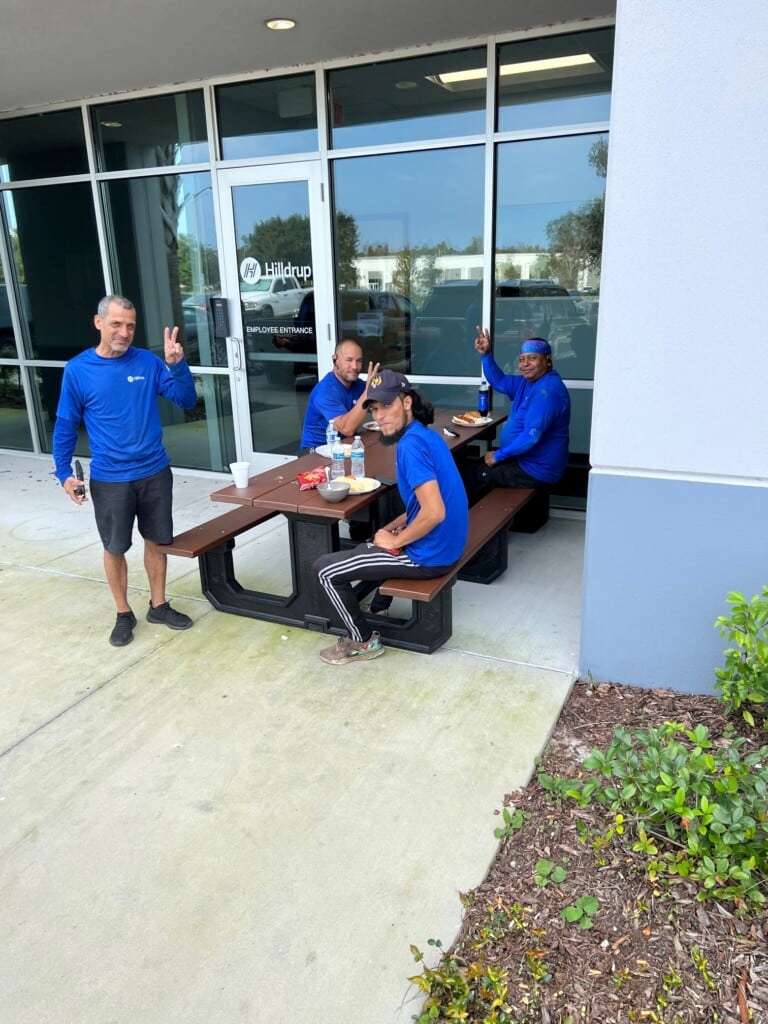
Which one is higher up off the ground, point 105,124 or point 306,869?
point 105,124

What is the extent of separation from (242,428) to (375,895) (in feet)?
17.4

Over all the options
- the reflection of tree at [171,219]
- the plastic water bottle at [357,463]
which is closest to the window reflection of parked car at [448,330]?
the plastic water bottle at [357,463]

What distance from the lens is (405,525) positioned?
380cm

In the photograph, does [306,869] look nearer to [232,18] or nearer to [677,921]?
[677,921]

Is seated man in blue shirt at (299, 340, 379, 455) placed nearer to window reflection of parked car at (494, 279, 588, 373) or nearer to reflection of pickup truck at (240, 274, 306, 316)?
window reflection of parked car at (494, 279, 588, 373)

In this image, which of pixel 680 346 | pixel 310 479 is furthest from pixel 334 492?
pixel 680 346

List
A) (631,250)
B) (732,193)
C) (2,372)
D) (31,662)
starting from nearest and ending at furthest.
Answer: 1. (732,193)
2. (631,250)
3. (31,662)
4. (2,372)

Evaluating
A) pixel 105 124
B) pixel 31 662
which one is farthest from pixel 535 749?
pixel 105 124

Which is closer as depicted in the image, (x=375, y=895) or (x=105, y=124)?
(x=375, y=895)

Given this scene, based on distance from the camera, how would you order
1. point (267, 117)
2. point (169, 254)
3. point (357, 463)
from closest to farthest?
point (357, 463)
point (267, 117)
point (169, 254)

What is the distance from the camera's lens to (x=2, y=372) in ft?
27.9

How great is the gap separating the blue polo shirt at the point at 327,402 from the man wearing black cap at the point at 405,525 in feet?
4.84

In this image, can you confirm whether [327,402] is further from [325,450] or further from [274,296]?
[274,296]

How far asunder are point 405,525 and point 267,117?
432 cm
